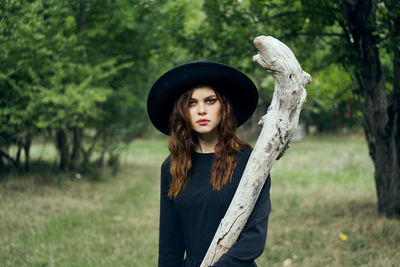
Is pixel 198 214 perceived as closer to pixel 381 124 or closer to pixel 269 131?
pixel 269 131

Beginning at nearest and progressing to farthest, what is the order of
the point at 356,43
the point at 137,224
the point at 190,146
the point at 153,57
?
the point at 190,146
the point at 356,43
the point at 137,224
the point at 153,57

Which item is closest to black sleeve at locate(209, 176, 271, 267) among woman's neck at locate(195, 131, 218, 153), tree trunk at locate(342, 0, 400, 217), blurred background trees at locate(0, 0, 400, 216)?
woman's neck at locate(195, 131, 218, 153)

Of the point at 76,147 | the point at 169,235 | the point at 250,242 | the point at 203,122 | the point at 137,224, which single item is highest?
the point at 203,122

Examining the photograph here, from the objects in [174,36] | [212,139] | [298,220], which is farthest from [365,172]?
[212,139]

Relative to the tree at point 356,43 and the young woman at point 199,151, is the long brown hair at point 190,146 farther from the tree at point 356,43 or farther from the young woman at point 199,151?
the tree at point 356,43

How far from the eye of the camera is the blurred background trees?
203 inches

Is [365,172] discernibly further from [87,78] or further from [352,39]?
[87,78]

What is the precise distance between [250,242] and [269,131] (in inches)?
20.8

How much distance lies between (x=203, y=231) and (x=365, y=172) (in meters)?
10.3

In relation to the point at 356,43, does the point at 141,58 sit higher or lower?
lower

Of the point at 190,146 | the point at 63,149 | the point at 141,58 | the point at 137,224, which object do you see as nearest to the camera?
the point at 190,146

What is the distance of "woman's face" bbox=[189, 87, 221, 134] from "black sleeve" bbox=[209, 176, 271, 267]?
19.4 inches

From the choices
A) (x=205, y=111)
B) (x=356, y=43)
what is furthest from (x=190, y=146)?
(x=356, y=43)

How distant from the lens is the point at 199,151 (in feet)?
7.80
